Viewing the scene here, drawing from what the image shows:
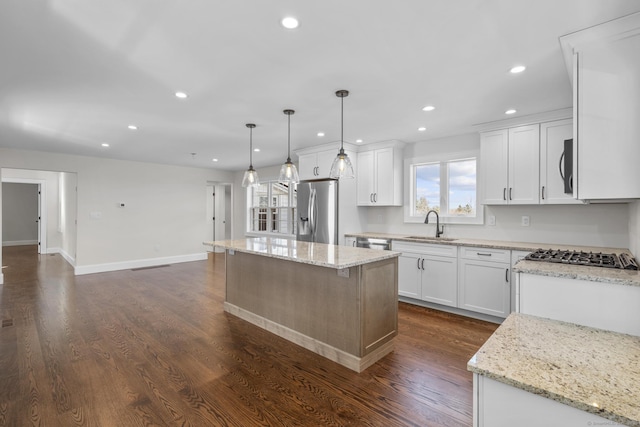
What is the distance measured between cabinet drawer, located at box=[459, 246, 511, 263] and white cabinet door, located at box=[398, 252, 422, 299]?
58cm

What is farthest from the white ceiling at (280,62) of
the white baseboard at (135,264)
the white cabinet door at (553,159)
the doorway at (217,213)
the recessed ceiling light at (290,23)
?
the doorway at (217,213)

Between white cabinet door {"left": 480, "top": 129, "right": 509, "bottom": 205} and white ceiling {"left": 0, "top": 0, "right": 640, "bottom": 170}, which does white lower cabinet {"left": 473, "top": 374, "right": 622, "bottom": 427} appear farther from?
white cabinet door {"left": 480, "top": 129, "right": 509, "bottom": 205}

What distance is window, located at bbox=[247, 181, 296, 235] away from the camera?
6863 mm

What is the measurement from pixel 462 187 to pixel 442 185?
277mm

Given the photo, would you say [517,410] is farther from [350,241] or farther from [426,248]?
[350,241]

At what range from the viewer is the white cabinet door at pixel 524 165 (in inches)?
137

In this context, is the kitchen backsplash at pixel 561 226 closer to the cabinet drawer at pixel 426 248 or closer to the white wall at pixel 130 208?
the cabinet drawer at pixel 426 248

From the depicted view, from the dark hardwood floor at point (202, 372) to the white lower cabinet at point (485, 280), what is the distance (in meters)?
0.21

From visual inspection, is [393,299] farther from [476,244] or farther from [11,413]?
[11,413]

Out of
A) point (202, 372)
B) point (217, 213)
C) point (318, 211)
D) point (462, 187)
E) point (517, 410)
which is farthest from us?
point (217, 213)

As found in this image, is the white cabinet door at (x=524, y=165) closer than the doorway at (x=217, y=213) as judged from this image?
Yes

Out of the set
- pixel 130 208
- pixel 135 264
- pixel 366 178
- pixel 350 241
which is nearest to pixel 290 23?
pixel 366 178

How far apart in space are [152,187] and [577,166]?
24.3 ft

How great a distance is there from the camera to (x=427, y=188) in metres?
4.64
